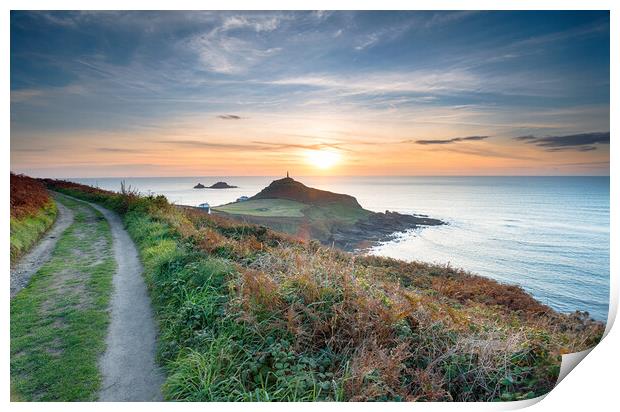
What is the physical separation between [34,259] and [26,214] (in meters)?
1.92

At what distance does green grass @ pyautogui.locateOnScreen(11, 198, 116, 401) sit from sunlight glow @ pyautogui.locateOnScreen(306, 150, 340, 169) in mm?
4232

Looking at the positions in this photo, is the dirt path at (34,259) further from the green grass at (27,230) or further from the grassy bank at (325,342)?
the grassy bank at (325,342)

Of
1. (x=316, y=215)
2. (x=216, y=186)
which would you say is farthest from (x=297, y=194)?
(x=216, y=186)

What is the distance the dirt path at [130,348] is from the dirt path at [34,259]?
1.36 meters

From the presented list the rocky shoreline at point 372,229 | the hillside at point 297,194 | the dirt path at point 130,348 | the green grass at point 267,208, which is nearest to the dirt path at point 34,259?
the dirt path at point 130,348

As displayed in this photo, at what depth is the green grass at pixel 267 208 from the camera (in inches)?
348

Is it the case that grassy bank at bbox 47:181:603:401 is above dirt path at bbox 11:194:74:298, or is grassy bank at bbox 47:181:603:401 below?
below

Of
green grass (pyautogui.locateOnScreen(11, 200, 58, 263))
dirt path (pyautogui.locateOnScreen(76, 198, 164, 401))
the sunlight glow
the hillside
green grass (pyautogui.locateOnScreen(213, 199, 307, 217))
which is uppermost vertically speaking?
the sunlight glow

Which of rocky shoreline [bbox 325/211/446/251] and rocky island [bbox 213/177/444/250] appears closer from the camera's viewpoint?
rocky island [bbox 213/177/444/250]

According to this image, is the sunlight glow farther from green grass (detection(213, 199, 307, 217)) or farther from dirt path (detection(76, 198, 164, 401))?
dirt path (detection(76, 198, 164, 401))

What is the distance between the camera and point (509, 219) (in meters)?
9.47

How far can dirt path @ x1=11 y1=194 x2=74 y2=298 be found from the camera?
231 inches

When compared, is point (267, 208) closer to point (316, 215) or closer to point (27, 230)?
point (316, 215)

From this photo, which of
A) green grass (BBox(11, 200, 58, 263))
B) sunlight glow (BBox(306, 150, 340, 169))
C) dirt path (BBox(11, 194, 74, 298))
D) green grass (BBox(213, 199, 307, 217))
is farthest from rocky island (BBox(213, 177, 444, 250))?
green grass (BBox(11, 200, 58, 263))
